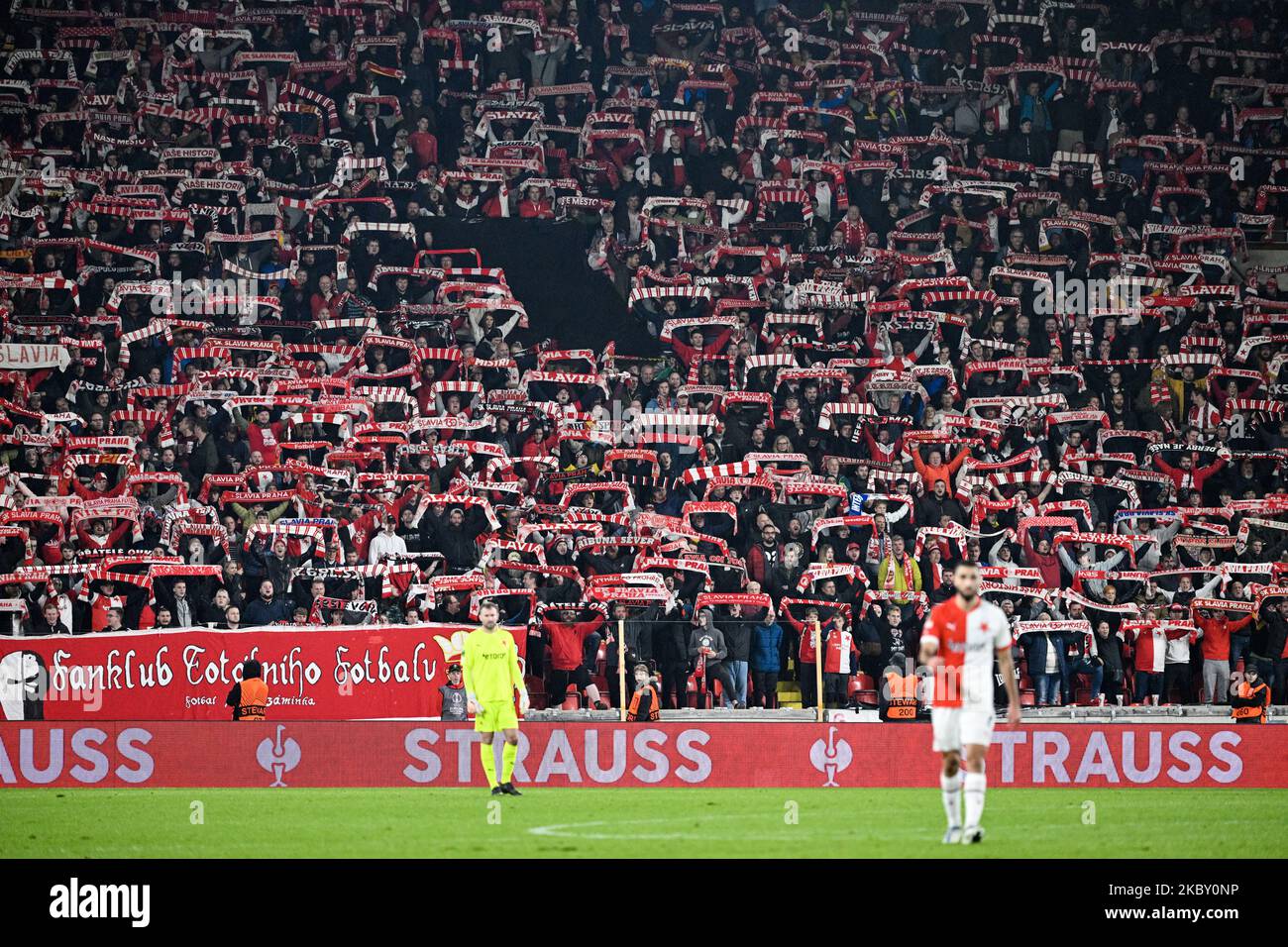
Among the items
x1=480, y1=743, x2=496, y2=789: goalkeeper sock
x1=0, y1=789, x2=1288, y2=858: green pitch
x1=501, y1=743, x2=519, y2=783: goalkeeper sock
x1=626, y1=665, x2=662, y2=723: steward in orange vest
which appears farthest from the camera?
x1=626, y1=665, x2=662, y2=723: steward in orange vest

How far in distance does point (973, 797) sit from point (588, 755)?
694 cm

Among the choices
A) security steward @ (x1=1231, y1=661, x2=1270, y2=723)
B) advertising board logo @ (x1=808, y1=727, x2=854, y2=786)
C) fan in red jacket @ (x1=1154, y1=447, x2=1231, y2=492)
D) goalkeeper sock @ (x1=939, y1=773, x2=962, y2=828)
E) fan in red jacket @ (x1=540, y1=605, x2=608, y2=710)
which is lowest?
advertising board logo @ (x1=808, y1=727, x2=854, y2=786)

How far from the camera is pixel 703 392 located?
81.5 ft

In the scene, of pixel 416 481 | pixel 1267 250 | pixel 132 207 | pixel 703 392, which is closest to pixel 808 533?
pixel 703 392

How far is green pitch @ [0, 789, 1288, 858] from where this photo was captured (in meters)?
12.5

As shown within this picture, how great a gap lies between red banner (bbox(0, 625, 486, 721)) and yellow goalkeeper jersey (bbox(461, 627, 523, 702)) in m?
3.21

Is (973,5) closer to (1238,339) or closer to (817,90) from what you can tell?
(817,90)

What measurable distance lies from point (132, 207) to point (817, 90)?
1166 centimetres

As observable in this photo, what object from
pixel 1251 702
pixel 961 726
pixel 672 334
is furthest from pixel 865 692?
pixel 672 334

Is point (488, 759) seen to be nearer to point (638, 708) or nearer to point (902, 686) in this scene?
point (638, 708)

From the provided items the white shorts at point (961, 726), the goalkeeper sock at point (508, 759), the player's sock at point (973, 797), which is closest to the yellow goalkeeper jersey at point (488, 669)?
the goalkeeper sock at point (508, 759)

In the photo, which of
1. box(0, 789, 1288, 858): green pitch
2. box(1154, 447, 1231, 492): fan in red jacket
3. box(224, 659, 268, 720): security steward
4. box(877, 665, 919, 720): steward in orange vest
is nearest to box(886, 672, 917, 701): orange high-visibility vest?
box(877, 665, 919, 720): steward in orange vest

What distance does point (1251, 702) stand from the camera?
17766 millimetres

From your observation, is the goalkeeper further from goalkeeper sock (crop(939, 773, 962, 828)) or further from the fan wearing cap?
goalkeeper sock (crop(939, 773, 962, 828))
